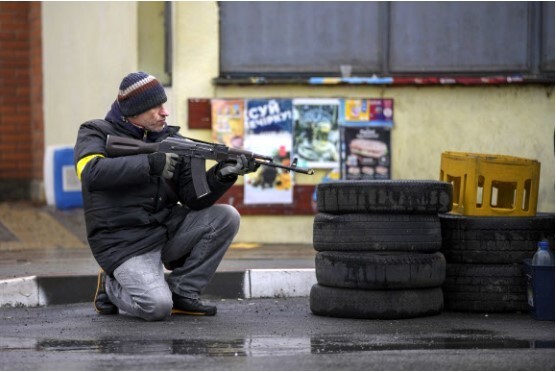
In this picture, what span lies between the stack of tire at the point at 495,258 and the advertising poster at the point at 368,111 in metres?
3.80

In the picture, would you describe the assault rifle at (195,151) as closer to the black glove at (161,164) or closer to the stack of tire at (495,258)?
the black glove at (161,164)

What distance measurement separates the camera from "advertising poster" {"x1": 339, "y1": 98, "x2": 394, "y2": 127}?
36.9ft

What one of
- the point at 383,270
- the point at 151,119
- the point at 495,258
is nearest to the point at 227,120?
the point at 151,119

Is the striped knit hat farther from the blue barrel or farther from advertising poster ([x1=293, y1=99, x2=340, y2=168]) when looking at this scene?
the blue barrel

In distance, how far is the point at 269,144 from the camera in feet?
36.7

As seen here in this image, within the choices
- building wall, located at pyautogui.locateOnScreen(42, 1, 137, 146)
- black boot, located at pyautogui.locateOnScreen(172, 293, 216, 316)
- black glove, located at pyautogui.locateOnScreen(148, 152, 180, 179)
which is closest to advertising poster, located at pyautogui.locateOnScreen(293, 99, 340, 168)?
building wall, located at pyautogui.locateOnScreen(42, 1, 137, 146)

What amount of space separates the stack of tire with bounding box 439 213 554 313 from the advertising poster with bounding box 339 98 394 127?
380 centimetres

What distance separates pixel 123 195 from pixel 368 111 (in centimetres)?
452

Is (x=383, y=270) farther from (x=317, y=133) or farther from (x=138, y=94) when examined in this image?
(x=317, y=133)

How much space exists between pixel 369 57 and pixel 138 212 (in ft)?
15.3

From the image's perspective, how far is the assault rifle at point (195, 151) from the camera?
23.3 ft

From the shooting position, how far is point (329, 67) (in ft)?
37.0

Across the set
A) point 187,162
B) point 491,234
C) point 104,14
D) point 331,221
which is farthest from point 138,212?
point 104,14

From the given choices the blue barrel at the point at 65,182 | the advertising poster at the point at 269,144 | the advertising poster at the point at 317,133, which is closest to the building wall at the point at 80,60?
the blue barrel at the point at 65,182
